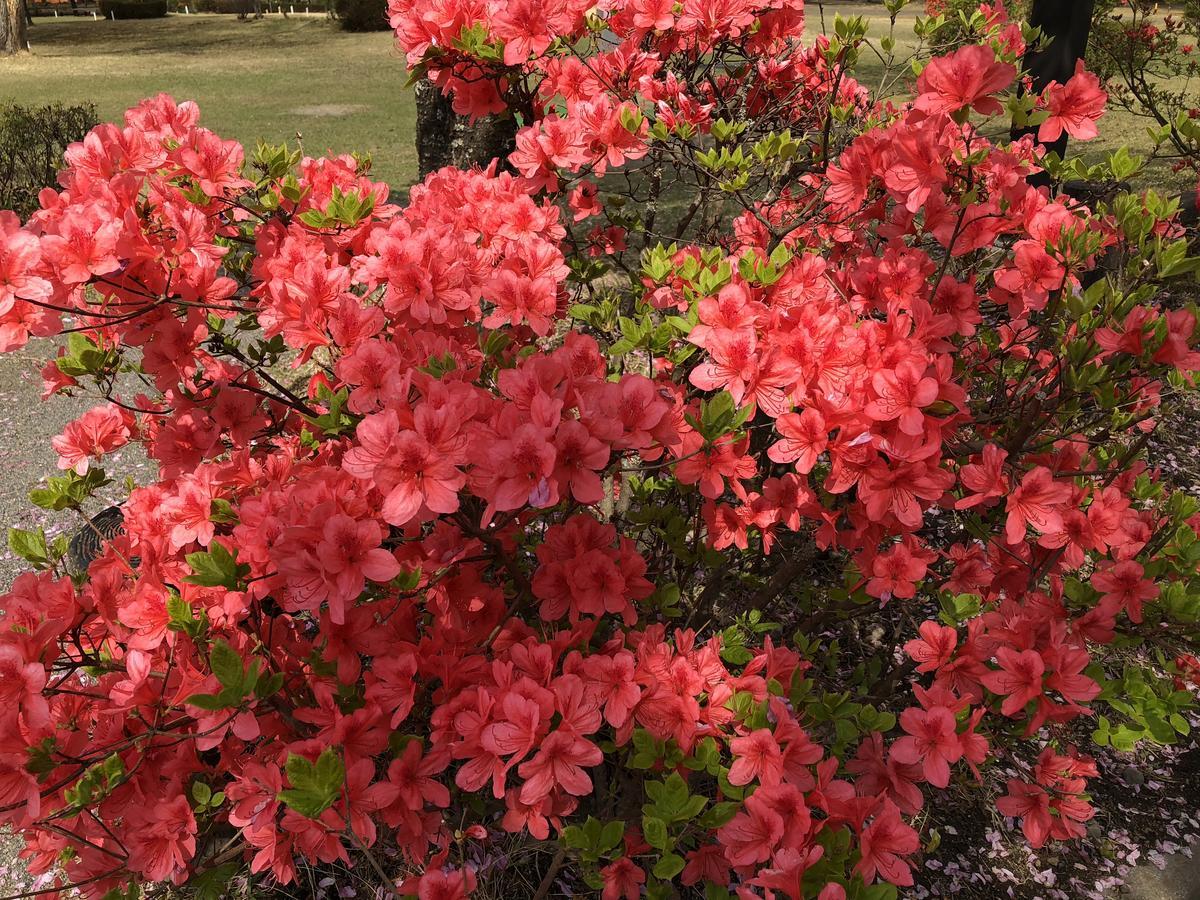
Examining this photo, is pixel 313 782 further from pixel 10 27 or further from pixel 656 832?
pixel 10 27

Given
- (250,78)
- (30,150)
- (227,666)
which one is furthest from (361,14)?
(227,666)

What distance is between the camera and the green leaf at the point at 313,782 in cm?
105

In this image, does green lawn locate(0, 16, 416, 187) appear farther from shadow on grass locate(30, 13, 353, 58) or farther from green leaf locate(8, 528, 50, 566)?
green leaf locate(8, 528, 50, 566)

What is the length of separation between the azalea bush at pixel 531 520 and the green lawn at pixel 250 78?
21.4 ft

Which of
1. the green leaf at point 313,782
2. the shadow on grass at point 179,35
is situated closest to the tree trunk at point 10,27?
the shadow on grass at point 179,35

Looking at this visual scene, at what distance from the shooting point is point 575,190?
2252 millimetres

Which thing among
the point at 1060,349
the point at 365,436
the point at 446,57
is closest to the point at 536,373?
the point at 365,436

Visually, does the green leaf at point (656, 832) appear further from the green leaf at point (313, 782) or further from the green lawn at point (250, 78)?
the green lawn at point (250, 78)

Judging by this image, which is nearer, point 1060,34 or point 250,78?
point 1060,34

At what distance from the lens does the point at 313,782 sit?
1064mm

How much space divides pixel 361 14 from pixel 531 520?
87.0 ft

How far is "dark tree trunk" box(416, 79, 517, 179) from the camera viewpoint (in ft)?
11.2

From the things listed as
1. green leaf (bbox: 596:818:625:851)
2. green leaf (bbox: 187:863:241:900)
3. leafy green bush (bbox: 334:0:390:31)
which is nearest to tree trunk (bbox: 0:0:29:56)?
leafy green bush (bbox: 334:0:390:31)

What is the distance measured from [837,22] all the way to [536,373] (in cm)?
154
